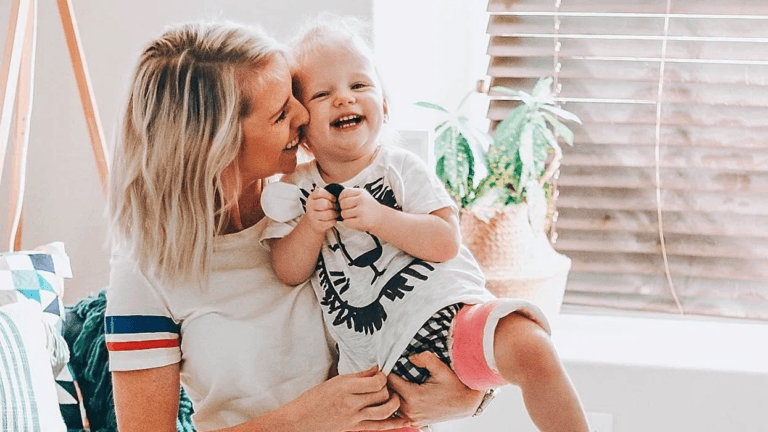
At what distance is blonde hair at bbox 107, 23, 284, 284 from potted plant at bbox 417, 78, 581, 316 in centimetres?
101

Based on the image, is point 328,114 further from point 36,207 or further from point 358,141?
point 36,207

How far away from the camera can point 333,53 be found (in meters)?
1.34

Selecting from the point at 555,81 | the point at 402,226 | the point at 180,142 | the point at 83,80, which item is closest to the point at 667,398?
the point at 555,81

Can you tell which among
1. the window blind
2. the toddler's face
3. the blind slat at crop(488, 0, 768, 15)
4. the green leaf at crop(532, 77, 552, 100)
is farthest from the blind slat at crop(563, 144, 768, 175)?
the toddler's face

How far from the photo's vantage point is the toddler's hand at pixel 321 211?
128 centimetres

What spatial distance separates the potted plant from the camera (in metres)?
2.24

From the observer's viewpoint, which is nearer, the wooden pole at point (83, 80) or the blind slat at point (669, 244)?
the wooden pole at point (83, 80)

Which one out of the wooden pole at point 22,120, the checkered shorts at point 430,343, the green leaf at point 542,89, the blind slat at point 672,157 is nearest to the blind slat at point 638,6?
the green leaf at point 542,89

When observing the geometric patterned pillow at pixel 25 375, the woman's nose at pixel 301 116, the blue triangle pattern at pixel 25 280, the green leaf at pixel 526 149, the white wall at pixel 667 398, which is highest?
the woman's nose at pixel 301 116

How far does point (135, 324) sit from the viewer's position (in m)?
1.29

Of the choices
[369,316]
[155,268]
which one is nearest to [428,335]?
[369,316]

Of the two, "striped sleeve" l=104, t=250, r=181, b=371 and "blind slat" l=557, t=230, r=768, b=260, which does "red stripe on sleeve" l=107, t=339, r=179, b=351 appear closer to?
"striped sleeve" l=104, t=250, r=181, b=371

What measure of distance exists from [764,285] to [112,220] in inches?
71.8

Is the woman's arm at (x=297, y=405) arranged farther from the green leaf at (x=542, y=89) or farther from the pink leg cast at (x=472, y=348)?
the green leaf at (x=542, y=89)
